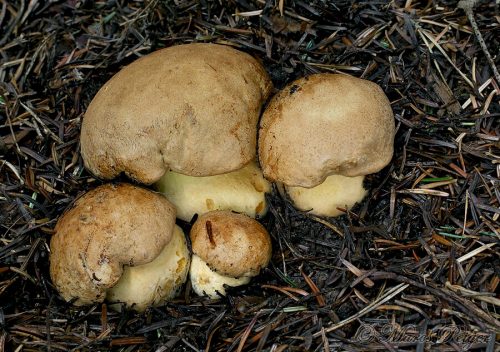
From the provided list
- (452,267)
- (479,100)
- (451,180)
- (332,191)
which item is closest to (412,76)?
(479,100)

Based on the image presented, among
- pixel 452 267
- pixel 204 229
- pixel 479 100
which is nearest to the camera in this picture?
pixel 452 267

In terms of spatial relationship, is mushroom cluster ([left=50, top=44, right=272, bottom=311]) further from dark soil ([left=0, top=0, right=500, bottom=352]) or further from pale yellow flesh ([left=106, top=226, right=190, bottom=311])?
dark soil ([left=0, top=0, right=500, bottom=352])

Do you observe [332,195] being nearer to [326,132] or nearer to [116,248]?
[326,132]

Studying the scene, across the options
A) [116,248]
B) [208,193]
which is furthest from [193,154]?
[116,248]

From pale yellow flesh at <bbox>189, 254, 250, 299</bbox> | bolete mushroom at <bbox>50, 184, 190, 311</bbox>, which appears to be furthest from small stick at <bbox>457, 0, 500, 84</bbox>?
bolete mushroom at <bbox>50, 184, 190, 311</bbox>

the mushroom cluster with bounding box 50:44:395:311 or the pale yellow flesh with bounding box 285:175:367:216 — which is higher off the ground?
the mushroom cluster with bounding box 50:44:395:311

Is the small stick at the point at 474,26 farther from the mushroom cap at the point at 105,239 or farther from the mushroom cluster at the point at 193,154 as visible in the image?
the mushroom cap at the point at 105,239

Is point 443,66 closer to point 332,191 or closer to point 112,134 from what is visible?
point 332,191
